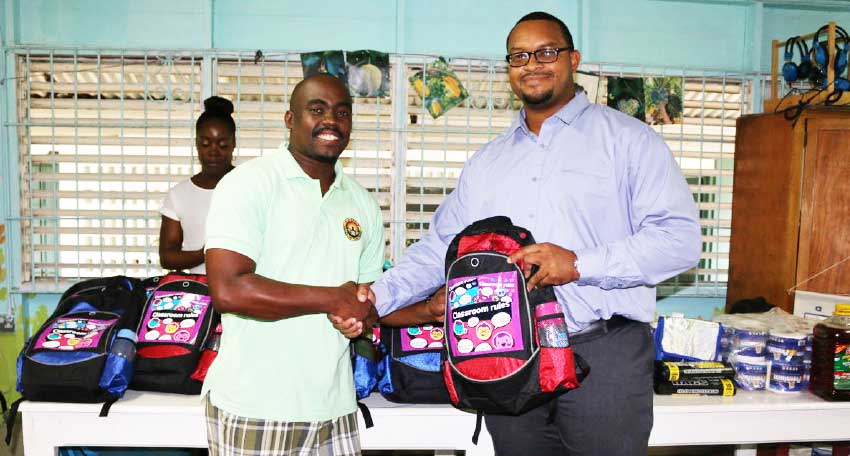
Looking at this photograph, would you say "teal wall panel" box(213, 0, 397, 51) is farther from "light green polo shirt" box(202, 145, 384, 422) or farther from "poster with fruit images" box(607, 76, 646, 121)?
"light green polo shirt" box(202, 145, 384, 422)

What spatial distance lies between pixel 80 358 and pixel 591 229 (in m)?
1.84

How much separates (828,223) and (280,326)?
10.5ft

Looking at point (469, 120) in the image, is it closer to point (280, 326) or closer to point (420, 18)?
point (420, 18)

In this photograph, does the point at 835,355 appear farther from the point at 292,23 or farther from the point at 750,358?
the point at 292,23

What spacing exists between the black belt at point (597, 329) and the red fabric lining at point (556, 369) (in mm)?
103

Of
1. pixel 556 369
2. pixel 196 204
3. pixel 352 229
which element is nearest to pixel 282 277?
pixel 352 229

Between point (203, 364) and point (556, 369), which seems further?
point (203, 364)

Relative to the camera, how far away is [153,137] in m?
4.01

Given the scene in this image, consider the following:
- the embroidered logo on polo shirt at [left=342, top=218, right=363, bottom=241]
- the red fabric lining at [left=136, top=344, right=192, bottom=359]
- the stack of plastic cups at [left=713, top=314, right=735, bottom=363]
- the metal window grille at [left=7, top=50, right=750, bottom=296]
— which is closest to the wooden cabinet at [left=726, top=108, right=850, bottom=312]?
the metal window grille at [left=7, top=50, right=750, bottom=296]

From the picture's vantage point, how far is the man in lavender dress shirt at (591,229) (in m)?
1.69

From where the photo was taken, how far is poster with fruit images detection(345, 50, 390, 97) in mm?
3932

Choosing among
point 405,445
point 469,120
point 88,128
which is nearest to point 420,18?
point 469,120

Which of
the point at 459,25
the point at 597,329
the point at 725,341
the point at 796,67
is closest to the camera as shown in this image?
the point at 597,329

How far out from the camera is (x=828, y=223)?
353cm
